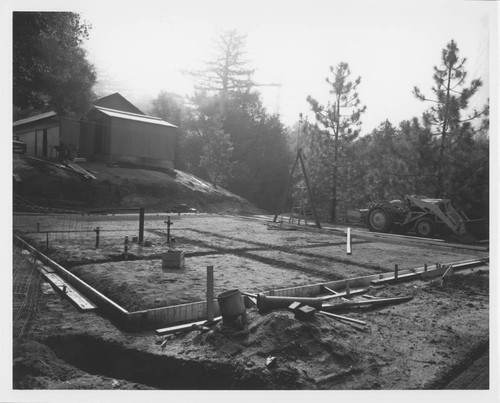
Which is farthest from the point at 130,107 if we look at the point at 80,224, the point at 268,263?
the point at 268,263

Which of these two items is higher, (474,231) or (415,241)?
(474,231)

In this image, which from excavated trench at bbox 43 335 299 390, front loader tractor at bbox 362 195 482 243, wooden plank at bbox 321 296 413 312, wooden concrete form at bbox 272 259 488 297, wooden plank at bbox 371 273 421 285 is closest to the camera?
excavated trench at bbox 43 335 299 390

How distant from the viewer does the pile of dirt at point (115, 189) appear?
37.3ft

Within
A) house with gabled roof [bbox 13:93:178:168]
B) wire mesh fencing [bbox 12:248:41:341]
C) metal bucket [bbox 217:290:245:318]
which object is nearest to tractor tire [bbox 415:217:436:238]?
metal bucket [bbox 217:290:245:318]

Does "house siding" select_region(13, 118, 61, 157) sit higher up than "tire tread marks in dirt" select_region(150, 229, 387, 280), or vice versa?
"house siding" select_region(13, 118, 61, 157)

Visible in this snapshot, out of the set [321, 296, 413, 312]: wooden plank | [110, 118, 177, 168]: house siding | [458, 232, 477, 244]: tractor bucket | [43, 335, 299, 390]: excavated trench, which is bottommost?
[43, 335, 299, 390]: excavated trench

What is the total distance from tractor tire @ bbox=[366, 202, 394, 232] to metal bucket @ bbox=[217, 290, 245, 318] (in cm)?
962

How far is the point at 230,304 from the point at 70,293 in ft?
7.75

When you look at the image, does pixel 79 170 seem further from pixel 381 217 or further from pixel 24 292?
pixel 381 217

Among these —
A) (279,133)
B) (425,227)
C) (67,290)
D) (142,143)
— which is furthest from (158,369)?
(279,133)

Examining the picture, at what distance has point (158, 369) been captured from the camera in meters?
3.36

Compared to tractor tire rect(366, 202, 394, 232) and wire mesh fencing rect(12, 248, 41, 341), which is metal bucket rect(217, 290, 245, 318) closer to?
wire mesh fencing rect(12, 248, 41, 341)

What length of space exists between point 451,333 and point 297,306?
1591mm

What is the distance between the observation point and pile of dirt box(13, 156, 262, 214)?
11359 millimetres
